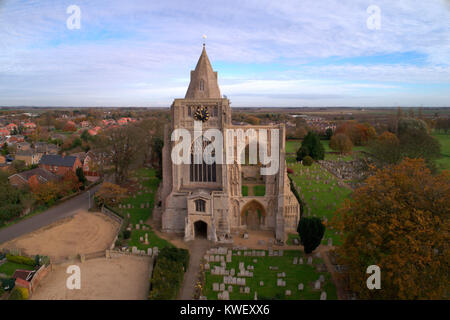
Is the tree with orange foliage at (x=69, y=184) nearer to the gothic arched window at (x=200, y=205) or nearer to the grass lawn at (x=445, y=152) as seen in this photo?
the gothic arched window at (x=200, y=205)

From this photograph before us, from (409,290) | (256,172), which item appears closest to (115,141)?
(256,172)

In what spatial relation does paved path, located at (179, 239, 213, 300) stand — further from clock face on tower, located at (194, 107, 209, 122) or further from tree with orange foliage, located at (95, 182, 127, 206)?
tree with orange foliage, located at (95, 182, 127, 206)

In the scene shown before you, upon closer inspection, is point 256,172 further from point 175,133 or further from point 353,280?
point 353,280

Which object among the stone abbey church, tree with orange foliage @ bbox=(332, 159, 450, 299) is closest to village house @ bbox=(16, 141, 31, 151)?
the stone abbey church

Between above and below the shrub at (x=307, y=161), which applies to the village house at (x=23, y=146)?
above

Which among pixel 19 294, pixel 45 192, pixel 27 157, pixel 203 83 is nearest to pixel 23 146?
pixel 27 157

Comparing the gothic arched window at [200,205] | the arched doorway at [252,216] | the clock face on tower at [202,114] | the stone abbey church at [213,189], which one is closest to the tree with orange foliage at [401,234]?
the stone abbey church at [213,189]
